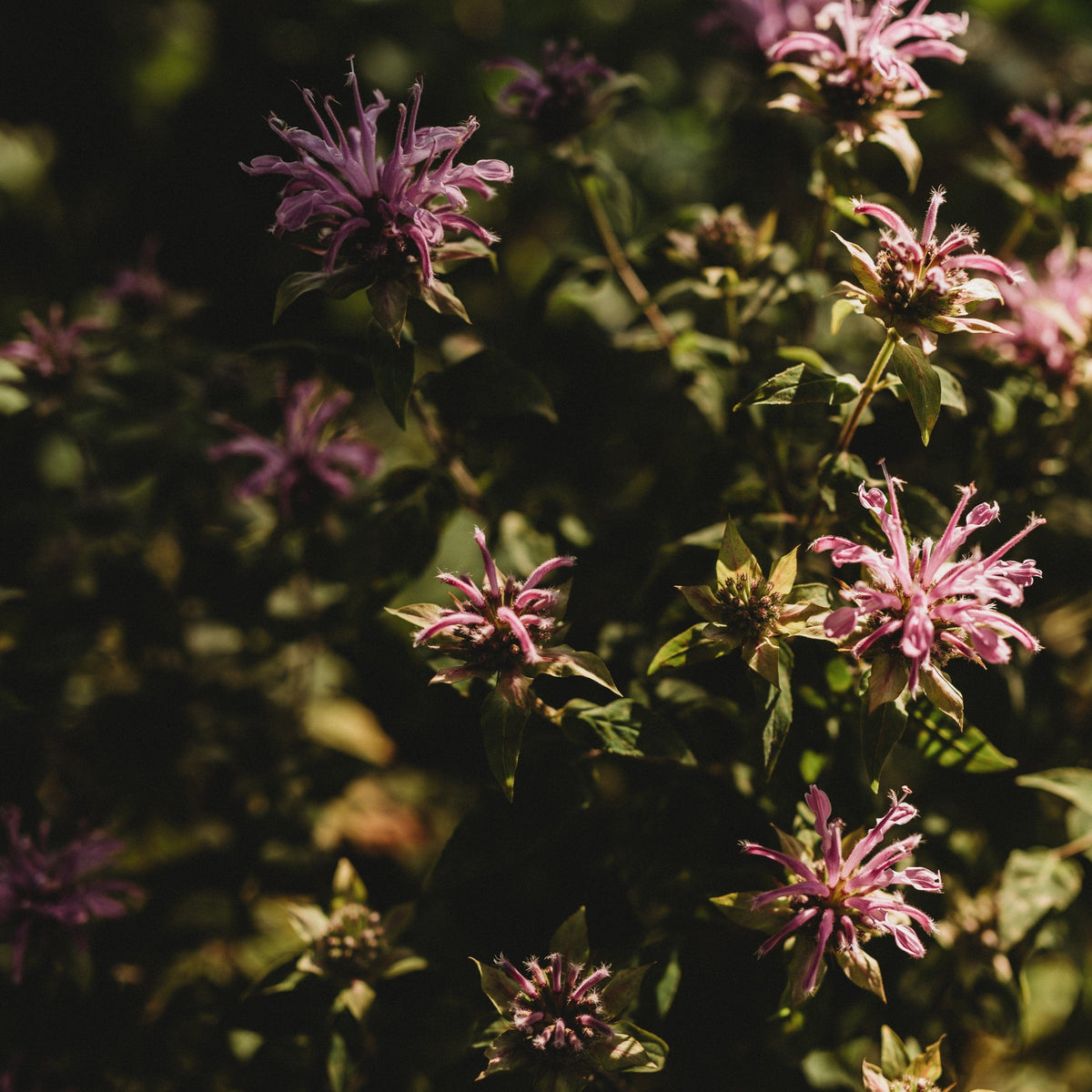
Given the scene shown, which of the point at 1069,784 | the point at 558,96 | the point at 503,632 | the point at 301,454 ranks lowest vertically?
the point at 1069,784

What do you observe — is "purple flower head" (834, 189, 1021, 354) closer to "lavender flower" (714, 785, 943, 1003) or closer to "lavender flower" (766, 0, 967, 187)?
"lavender flower" (766, 0, 967, 187)

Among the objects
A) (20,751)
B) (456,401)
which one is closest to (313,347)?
(456,401)

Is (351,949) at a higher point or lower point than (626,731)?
lower

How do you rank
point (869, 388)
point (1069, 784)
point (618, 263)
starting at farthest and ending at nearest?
point (618, 263), point (1069, 784), point (869, 388)

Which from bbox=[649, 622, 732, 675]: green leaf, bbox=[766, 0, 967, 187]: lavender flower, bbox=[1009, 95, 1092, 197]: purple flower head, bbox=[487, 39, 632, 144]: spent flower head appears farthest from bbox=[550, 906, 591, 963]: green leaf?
bbox=[1009, 95, 1092, 197]: purple flower head

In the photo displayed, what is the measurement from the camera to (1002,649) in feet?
2.41

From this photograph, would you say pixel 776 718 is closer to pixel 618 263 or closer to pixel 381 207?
pixel 381 207

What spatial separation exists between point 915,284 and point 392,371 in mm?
492

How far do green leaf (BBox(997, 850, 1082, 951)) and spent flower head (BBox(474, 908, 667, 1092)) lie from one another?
1.50 feet

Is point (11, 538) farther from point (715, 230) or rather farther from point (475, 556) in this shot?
point (715, 230)

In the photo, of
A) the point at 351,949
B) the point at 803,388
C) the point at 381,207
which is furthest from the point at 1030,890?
the point at 381,207

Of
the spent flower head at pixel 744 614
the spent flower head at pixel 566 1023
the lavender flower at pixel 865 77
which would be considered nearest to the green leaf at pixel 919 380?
the spent flower head at pixel 744 614

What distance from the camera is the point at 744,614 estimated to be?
0.81m

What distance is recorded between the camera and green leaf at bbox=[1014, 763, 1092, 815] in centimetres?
93
